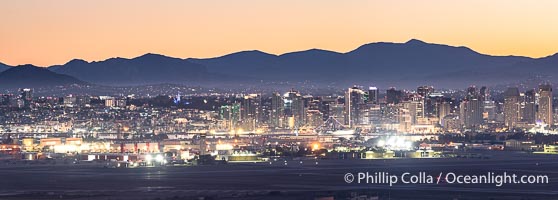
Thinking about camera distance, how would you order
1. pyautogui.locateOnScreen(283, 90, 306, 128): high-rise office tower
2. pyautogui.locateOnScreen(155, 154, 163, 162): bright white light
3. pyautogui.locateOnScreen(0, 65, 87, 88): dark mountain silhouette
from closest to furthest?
1. pyautogui.locateOnScreen(155, 154, 163, 162): bright white light
2. pyautogui.locateOnScreen(283, 90, 306, 128): high-rise office tower
3. pyautogui.locateOnScreen(0, 65, 87, 88): dark mountain silhouette

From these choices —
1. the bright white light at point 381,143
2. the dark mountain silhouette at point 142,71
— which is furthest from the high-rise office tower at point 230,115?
the dark mountain silhouette at point 142,71

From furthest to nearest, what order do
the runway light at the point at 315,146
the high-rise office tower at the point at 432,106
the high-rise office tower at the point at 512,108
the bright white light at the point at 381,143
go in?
1. the high-rise office tower at the point at 432,106
2. the high-rise office tower at the point at 512,108
3. the bright white light at the point at 381,143
4. the runway light at the point at 315,146

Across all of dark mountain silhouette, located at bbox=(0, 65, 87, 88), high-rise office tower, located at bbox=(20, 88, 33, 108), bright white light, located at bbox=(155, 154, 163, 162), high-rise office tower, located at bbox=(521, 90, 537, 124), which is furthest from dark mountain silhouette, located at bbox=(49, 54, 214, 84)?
bright white light, located at bbox=(155, 154, 163, 162)

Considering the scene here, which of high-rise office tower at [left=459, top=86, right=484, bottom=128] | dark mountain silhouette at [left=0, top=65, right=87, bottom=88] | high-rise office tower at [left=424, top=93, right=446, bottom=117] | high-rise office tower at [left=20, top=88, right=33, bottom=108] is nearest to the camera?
high-rise office tower at [left=459, top=86, right=484, bottom=128]

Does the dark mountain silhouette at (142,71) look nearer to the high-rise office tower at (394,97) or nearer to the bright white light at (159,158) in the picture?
the high-rise office tower at (394,97)

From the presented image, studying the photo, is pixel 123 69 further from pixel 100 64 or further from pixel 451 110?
pixel 451 110

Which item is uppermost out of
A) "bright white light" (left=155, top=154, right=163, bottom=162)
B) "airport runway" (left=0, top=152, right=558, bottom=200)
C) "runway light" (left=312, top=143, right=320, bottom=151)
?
"runway light" (left=312, top=143, right=320, bottom=151)

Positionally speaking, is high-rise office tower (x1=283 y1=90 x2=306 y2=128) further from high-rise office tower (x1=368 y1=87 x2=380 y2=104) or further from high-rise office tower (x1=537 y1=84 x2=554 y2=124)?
high-rise office tower (x1=537 y1=84 x2=554 y2=124)
